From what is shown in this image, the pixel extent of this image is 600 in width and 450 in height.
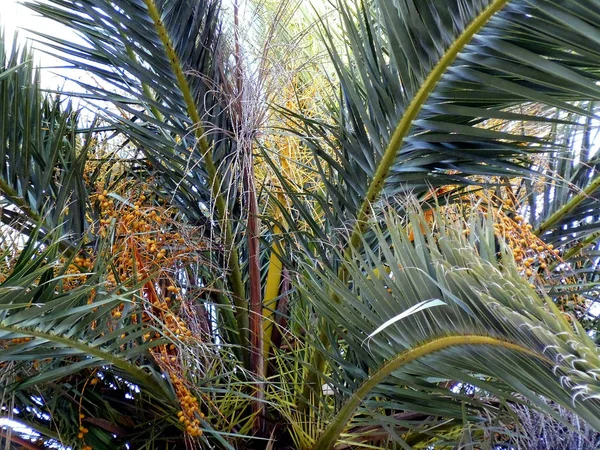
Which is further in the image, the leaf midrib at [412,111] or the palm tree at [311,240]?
the leaf midrib at [412,111]

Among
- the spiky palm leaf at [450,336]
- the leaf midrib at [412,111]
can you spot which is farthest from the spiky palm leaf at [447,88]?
the spiky palm leaf at [450,336]

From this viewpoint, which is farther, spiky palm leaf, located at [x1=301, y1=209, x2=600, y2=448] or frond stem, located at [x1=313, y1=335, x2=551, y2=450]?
frond stem, located at [x1=313, y1=335, x2=551, y2=450]

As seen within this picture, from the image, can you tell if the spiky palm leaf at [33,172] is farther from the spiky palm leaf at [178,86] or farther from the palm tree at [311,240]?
the spiky palm leaf at [178,86]

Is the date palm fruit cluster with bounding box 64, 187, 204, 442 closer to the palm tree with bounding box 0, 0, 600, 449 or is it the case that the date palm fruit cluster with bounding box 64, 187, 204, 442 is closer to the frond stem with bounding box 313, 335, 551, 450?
the palm tree with bounding box 0, 0, 600, 449

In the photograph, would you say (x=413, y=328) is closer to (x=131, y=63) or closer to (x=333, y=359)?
(x=333, y=359)

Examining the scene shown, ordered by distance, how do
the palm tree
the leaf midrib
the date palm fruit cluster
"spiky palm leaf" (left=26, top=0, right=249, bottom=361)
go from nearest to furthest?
the palm tree → the leaf midrib → the date palm fruit cluster → "spiky palm leaf" (left=26, top=0, right=249, bottom=361)

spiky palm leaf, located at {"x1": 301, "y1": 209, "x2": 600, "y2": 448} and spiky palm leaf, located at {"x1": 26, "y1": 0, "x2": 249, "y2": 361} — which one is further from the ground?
spiky palm leaf, located at {"x1": 26, "y1": 0, "x2": 249, "y2": 361}

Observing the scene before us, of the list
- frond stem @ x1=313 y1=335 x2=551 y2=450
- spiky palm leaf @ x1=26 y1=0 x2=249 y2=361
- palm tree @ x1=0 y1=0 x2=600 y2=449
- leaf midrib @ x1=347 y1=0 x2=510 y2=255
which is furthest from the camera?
spiky palm leaf @ x1=26 y1=0 x2=249 y2=361

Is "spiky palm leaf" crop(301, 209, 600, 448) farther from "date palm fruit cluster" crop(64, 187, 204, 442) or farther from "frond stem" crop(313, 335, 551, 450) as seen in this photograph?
"date palm fruit cluster" crop(64, 187, 204, 442)

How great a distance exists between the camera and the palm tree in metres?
1.21

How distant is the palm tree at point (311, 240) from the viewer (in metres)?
1.21

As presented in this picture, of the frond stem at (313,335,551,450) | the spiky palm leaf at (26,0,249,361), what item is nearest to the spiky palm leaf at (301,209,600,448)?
the frond stem at (313,335,551,450)

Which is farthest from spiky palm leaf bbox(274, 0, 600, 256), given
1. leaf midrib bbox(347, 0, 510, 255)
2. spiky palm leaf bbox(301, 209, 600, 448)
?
spiky palm leaf bbox(301, 209, 600, 448)

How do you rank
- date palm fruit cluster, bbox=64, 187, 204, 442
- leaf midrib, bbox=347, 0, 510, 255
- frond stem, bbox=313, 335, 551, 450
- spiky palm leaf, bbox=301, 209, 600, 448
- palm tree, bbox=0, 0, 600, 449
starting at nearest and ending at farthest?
spiky palm leaf, bbox=301, 209, 600, 448 → frond stem, bbox=313, 335, 551, 450 → palm tree, bbox=0, 0, 600, 449 → leaf midrib, bbox=347, 0, 510, 255 → date palm fruit cluster, bbox=64, 187, 204, 442
